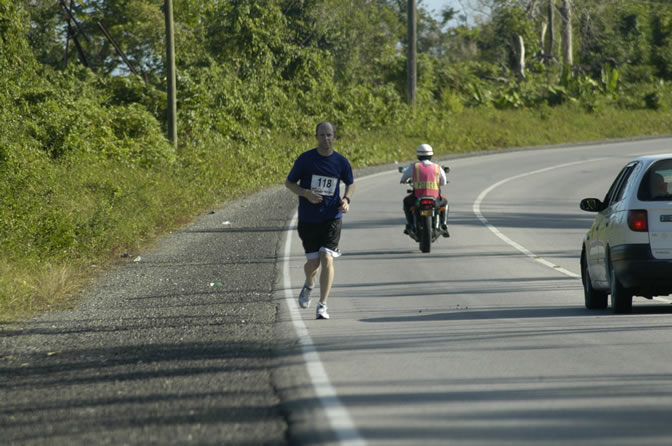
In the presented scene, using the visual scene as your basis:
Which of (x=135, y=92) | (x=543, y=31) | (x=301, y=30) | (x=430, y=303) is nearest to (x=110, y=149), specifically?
(x=135, y=92)

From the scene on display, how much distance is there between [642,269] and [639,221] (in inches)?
18.7

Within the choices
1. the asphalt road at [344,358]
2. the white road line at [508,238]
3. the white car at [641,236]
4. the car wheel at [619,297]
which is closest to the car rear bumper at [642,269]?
the white car at [641,236]

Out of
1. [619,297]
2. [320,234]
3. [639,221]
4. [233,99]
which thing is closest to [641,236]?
[639,221]

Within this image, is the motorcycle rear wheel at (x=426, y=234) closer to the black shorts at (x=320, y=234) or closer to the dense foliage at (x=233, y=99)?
the dense foliage at (x=233, y=99)

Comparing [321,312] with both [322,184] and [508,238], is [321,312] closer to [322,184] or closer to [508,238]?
[322,184]

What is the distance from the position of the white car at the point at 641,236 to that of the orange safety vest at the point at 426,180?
7.32 m

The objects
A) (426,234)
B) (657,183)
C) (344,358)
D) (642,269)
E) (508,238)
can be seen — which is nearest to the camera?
(344,358)

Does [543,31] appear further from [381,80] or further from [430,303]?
[430,303]

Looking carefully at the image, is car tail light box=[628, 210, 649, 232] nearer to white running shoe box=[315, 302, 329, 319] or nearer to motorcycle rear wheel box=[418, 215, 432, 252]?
white running shoe box=[315, 302, 329, 319]

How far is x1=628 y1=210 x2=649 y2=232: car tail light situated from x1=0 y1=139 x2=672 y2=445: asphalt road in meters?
0.94

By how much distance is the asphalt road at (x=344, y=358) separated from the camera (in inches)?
248

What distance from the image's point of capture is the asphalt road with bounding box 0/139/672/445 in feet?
20.6

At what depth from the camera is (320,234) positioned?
427 inches

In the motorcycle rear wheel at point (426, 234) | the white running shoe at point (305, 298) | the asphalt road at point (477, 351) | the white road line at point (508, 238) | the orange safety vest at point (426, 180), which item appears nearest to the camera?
the asphalt road at point (477, 351)
